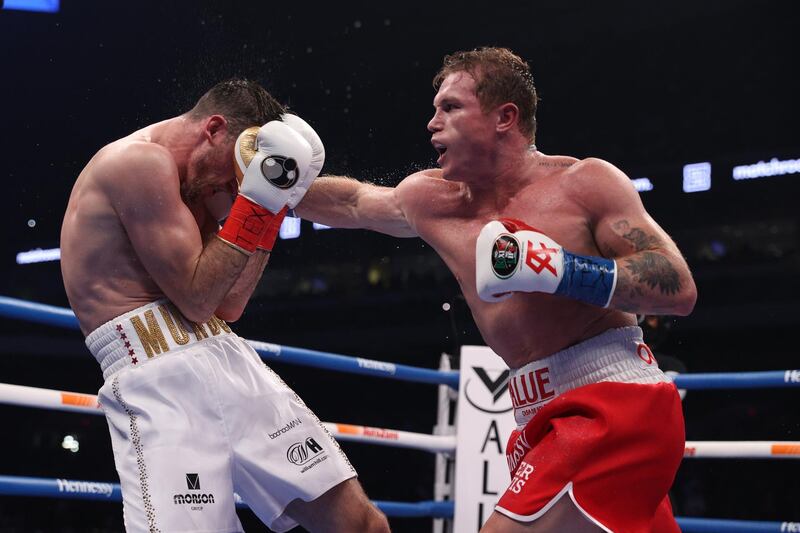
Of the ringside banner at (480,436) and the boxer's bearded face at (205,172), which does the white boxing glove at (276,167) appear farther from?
the ringside banner at (480,436)

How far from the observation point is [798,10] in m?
9.26

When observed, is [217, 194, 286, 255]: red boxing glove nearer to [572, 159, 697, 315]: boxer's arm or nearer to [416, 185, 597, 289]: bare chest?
[416, 185, 597, 289]: bare chest

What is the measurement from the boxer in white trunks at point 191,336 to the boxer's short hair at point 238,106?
0.6 inches

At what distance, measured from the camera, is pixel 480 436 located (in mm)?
3646

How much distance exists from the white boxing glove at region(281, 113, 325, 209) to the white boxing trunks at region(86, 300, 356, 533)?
368mm

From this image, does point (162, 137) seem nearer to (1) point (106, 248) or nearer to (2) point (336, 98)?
(1) point (106, 248)

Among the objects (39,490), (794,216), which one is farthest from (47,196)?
(39,490)

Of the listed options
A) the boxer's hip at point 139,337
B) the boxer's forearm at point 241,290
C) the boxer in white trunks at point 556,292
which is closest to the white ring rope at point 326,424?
the boxer's hip at point 139,337

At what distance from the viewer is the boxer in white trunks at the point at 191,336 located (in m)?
2.06

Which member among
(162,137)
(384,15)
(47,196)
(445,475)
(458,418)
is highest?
(384,15)

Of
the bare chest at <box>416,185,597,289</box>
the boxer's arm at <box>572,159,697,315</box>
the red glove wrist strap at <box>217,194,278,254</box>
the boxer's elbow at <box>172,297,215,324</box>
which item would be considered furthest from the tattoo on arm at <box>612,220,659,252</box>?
the boxer's elbow at <box>172,297,215,324</box>

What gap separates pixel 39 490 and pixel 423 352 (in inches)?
305

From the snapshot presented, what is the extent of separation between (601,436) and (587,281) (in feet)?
1.09

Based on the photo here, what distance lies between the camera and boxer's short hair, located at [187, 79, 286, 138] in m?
2.33
